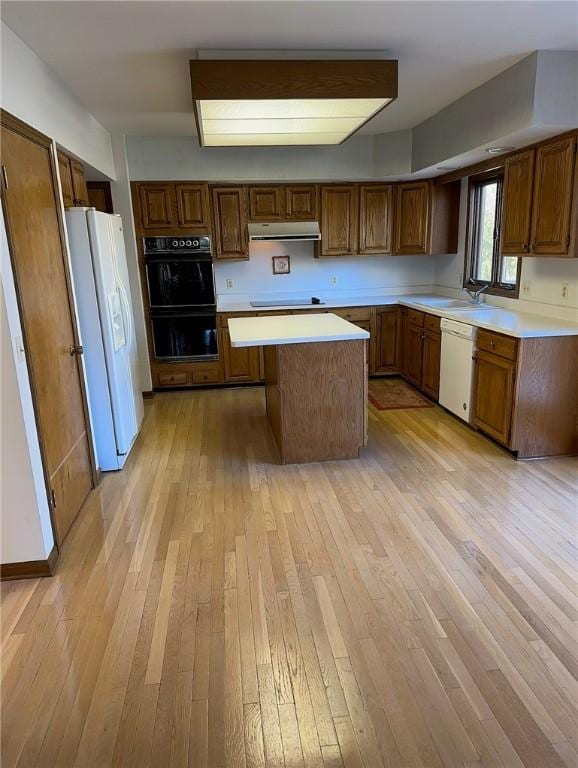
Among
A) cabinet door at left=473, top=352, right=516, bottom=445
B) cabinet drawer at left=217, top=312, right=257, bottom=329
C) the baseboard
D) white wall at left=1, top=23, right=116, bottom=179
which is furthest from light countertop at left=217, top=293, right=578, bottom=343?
the baseboard

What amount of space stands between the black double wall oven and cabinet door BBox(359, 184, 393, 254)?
1753 mm

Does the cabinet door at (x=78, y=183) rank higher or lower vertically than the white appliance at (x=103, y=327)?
higher

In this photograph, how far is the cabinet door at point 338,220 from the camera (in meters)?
5.38

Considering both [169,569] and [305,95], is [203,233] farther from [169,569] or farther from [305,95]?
[169,569]

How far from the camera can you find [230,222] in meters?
5.26

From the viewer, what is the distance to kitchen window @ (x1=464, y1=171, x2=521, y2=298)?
447cm

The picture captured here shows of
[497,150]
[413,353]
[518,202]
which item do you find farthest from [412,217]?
[518,202]

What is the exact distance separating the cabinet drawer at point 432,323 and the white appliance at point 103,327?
2.74 m

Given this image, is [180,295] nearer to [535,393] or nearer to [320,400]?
[320,400]

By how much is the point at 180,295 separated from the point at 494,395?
10.6 ft

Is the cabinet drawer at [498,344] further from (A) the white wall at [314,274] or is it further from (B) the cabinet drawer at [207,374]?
(B) the cabinet drawer at [207,374]

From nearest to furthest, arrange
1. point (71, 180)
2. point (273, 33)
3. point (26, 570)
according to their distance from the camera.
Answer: point (26, 570) → point (273, 33) → point (71, 180)

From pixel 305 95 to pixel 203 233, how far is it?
2.53 metres

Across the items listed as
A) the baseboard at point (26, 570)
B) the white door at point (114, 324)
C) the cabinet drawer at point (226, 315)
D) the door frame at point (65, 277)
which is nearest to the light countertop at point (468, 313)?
the cabinet drawer at point (226, 315)
